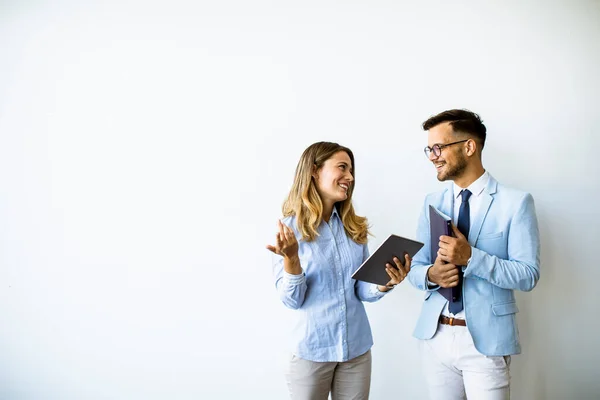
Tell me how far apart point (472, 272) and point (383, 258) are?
37 centimetres

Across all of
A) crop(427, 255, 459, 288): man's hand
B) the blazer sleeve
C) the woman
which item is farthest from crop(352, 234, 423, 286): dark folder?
the blazer sleeve

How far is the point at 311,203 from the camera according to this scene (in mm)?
1807

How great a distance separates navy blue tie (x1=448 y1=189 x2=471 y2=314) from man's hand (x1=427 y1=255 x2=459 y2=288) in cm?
5

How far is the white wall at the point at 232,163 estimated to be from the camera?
7.47 ft

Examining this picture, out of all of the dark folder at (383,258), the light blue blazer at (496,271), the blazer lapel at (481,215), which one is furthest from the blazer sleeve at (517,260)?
the dark folder at (383,258)

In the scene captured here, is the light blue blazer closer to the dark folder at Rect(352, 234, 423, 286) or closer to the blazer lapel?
the blazer lapel

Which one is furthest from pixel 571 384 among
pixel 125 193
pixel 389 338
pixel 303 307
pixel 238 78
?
pixel 125 193

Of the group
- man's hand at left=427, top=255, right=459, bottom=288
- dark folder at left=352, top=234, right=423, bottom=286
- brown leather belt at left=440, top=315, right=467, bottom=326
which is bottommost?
brown leather belt at left=440, top=315, right=467, bottom=326

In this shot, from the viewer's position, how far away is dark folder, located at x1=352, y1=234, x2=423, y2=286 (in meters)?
1.56

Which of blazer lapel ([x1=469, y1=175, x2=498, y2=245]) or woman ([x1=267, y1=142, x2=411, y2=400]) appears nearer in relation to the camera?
woman ([x1=267, y1=142, x2=411, y2=400])

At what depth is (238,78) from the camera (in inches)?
94.9

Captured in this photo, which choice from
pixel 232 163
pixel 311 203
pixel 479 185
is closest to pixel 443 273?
pixel 479 185

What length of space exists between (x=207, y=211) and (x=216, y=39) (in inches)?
39.5

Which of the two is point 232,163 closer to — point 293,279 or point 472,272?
point 293,279
